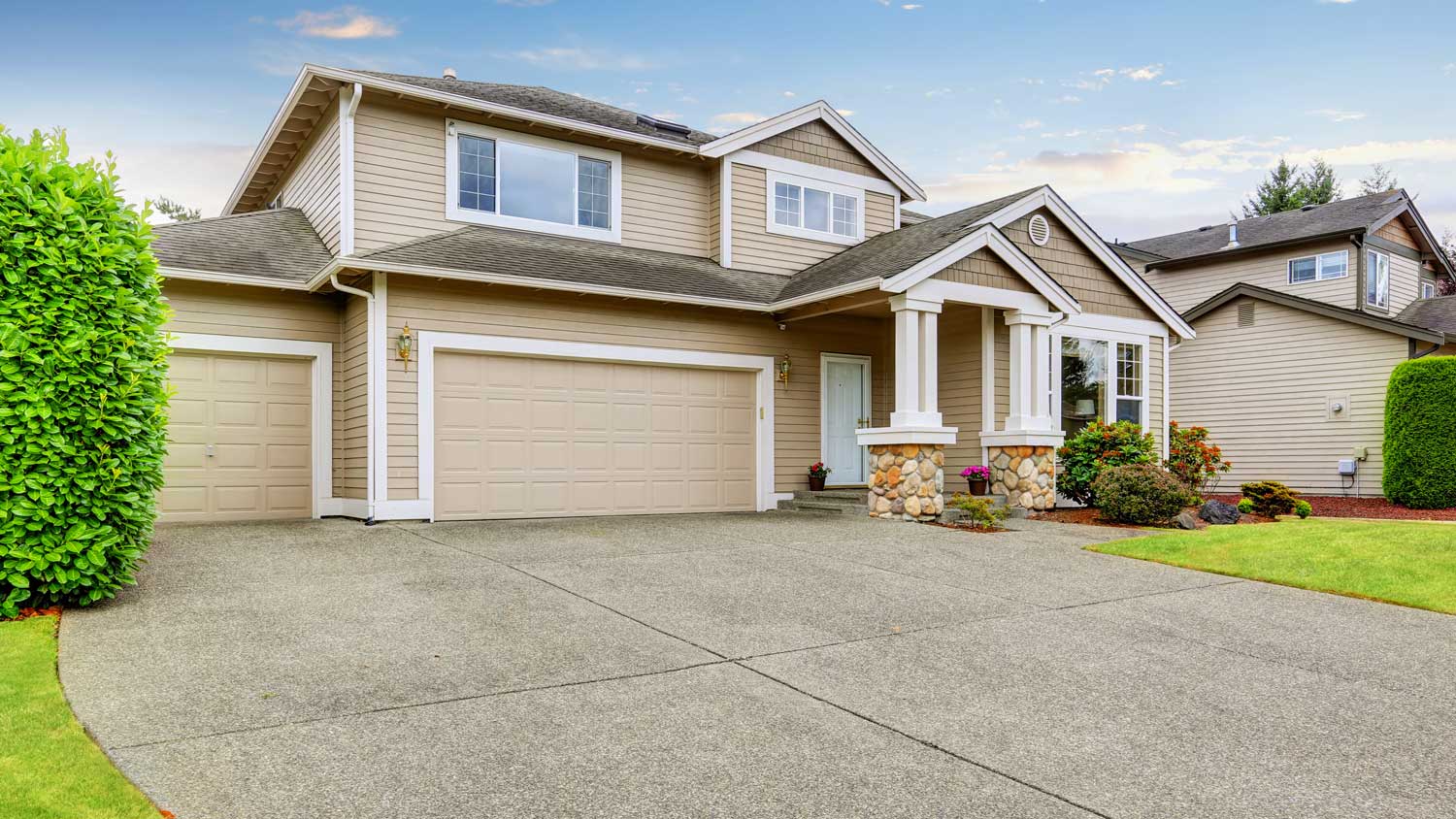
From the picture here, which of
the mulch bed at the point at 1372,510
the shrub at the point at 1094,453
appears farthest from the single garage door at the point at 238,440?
the mulch bed at the point at 1372,510

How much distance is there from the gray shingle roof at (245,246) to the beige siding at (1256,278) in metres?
20.5

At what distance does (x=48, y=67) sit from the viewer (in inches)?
610

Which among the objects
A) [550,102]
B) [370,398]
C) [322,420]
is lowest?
[322,420]

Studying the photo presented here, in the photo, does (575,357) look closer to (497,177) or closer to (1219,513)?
(497,177)

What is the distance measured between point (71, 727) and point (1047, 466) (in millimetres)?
11751

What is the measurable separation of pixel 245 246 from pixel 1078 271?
12427mm

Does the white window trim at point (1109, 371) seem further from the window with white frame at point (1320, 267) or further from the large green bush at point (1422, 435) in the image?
Answer: the window with white frame at point (1320, 267)

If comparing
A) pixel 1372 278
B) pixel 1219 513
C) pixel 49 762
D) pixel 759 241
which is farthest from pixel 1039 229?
pixel 49 762

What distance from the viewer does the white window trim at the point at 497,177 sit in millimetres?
12117

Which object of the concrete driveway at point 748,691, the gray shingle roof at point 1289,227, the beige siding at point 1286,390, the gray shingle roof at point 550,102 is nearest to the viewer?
the concrete driveway at point 748,691

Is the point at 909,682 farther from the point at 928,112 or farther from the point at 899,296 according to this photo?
the point at 928,112

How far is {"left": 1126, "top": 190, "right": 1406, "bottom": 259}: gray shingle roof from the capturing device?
821 inches

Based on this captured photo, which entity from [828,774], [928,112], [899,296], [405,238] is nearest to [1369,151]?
[928,112]

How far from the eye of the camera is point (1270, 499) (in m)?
12.8
